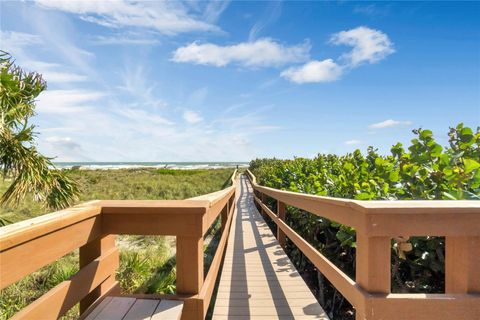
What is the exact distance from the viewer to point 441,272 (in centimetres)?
275

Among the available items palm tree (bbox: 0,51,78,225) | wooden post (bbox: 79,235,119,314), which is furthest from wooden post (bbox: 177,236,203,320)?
palm tree (bbox: 0,51,78,225)

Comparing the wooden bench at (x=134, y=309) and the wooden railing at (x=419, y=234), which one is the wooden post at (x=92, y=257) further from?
the wooden railing at (x=419, y=234)

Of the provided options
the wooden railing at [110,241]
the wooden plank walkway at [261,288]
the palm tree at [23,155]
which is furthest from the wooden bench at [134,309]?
the palm tree at [23,155]

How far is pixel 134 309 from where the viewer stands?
1.76 m

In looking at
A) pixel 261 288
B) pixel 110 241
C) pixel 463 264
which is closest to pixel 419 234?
pixel 463 264

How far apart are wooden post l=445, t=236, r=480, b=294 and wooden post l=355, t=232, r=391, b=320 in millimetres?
327

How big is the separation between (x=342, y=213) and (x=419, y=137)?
176 cm

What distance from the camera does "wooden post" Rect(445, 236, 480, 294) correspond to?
1.58 m

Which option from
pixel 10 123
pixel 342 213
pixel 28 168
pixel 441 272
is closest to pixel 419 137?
pixel 441 272

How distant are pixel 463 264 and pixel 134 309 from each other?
5.39ft

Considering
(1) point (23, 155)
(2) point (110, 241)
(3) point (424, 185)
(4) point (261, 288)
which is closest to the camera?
(2) point (110, 241)

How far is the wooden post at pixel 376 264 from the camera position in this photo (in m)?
1.59

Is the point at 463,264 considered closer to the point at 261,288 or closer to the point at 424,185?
the point at 424,185

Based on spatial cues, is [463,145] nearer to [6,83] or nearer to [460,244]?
[460,244]
